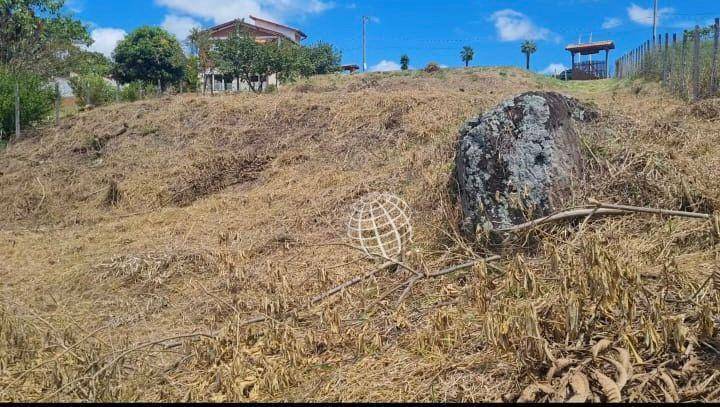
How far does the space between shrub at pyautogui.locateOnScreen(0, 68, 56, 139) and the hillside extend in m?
5.59

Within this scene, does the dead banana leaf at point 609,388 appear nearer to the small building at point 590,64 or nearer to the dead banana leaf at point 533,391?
the dead banana leaf at point 533,391

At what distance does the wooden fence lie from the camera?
29.1 feet

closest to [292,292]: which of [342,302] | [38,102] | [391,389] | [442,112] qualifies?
[342,302]

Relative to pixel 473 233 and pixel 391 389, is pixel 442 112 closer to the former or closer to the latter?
pixel 473 233

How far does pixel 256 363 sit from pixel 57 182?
811cm

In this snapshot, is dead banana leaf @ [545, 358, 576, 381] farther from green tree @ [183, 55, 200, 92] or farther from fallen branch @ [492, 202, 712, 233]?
green tree @ [183, 55, 200, 92]

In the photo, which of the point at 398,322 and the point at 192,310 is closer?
the point at 398,322

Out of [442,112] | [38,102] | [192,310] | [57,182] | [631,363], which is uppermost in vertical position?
[38,102]

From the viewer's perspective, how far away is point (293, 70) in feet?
70.7

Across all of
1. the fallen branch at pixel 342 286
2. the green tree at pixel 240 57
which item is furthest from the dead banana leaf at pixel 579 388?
the green tree at pixel 240 57

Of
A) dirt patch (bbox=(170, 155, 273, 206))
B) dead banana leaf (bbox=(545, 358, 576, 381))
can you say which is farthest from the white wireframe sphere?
dirt patch (bbox=(170, 155, 273, 206))

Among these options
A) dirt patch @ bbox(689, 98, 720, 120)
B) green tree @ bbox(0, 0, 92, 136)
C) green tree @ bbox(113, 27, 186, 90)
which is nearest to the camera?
dirt patch @ bbox(689, 98, 720, 120)

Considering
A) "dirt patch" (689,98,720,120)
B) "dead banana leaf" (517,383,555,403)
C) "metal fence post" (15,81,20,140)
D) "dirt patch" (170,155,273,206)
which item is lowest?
"dead banana leaf" (517,383,555,403)

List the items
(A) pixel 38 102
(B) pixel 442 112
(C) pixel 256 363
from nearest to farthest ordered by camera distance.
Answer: (C) pixel 256 363
(B) pixel 442 112
(A) pixel 38 102
